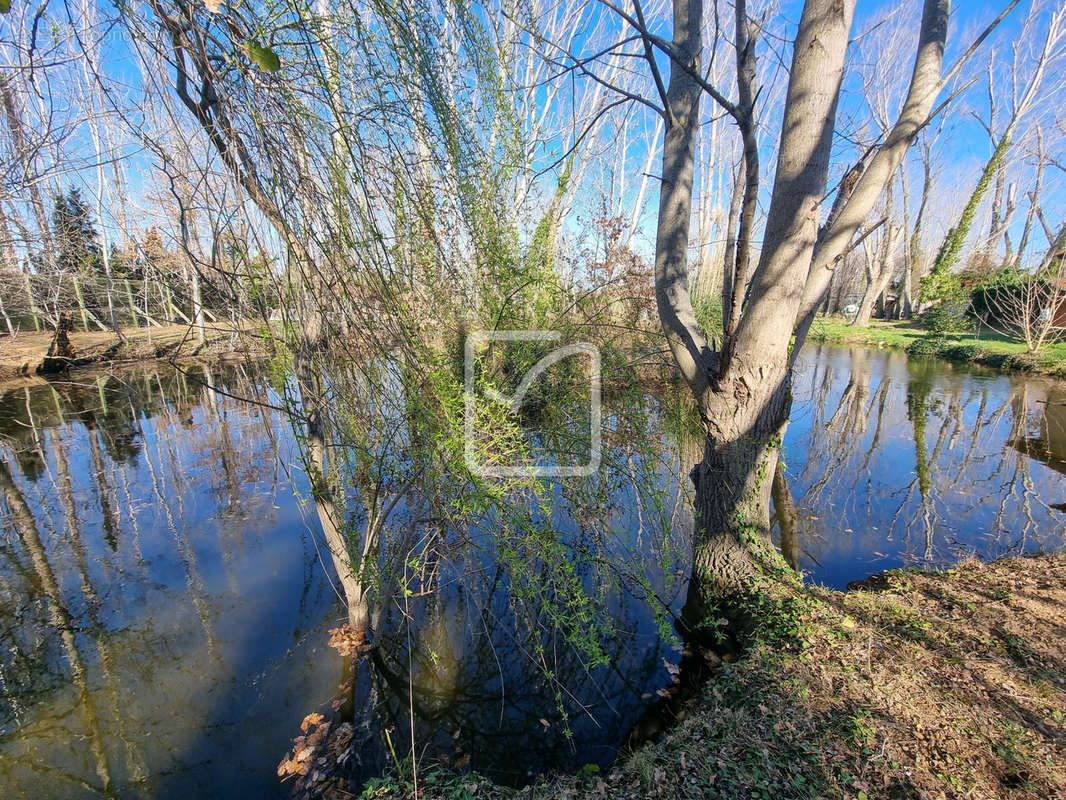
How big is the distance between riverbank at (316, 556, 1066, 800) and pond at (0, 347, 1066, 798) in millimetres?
488

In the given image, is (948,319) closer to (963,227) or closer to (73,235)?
(963,227)

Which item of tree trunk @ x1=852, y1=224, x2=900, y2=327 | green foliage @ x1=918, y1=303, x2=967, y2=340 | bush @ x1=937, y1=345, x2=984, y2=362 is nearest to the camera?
bush @ x1=937, y1=345, x2=984, y2=362

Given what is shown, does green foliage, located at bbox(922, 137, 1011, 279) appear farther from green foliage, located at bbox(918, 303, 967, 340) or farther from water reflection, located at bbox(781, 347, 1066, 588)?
water reflection, located at bbox(781, 347, 1066, 588)

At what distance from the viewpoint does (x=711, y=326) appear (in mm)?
7535

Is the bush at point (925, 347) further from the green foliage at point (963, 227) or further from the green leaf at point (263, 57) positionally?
the green leaf at point (263, 57)

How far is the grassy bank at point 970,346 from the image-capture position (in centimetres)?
1064

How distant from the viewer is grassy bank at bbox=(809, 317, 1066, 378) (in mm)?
10641

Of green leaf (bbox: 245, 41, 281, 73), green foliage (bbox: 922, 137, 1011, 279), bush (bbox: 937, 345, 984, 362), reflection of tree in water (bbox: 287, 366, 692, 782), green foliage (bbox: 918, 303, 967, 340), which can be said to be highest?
green foliage (bbox: 922, 137, 1011, 279)

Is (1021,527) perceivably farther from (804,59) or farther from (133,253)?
(133,253)

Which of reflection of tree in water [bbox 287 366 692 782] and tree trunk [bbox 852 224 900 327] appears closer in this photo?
reflection of tree in water [bbox 287 366 692 782]

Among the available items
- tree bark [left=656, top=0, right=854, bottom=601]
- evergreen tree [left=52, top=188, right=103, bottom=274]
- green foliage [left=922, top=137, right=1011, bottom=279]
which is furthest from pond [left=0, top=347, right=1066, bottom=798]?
green foliage [left=922, top=137, right=1011, bottom=279]

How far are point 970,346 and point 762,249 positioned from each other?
614 inches

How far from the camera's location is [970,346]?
13.2 metres

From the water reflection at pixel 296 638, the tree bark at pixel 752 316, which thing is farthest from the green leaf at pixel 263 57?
the tree bark at pixel 752 316
